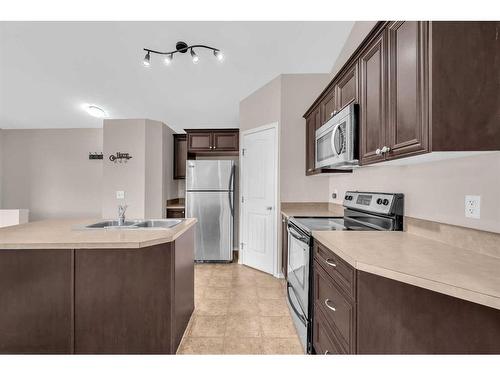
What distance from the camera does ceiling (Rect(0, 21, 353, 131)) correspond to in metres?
2.43

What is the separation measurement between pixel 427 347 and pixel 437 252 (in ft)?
1.40

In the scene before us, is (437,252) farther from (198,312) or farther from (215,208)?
(215,208)

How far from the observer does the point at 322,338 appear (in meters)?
1.45

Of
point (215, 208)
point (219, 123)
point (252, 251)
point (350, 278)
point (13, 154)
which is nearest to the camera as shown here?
point (350, 278)

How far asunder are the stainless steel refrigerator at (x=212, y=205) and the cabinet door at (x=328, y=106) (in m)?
1.66

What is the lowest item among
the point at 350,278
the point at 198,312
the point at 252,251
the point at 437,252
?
the point at 198,312

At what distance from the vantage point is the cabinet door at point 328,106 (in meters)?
2.14

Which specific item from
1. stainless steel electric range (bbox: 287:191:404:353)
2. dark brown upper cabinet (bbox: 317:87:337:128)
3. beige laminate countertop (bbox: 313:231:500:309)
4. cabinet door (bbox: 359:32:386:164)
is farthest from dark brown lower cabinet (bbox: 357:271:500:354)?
dark brown upper cabinet (bbox: 317:87:337:128)

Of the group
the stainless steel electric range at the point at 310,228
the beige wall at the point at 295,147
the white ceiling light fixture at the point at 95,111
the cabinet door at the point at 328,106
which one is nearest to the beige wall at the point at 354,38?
the beige wall at the point at 295,147

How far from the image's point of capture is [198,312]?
7.25ft

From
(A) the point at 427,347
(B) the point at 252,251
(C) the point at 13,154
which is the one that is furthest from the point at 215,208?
(C) the point at 13,154

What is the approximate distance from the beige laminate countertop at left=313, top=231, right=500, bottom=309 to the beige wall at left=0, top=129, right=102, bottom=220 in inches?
199

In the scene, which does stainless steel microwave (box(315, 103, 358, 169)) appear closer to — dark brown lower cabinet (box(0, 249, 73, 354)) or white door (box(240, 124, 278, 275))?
white door (box(240, 124, 278, 275))

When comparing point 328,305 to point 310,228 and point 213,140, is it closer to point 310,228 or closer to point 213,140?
point 310,228
